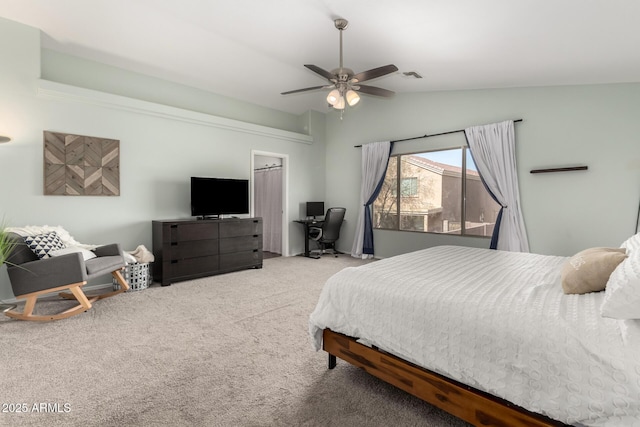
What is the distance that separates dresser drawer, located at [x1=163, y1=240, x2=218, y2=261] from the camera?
409cm

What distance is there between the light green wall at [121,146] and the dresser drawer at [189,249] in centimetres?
61

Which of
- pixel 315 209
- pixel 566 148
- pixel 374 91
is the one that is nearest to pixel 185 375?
pixel 374 91

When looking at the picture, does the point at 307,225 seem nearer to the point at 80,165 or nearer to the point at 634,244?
the point at 80,165

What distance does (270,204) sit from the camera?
6.66 m

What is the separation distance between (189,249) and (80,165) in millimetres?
1701

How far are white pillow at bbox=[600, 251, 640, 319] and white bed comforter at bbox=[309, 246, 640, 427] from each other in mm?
43

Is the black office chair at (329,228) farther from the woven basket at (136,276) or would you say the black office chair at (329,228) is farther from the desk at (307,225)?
the woven basket at (136,276)

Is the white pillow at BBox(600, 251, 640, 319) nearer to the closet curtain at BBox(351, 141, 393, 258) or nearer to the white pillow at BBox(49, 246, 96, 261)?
the white pillow at BBox(49, 246, 96, 261)

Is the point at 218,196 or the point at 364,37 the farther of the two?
the point at 218,196

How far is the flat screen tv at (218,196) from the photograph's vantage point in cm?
457

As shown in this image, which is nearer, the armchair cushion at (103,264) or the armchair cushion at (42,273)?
the armchair cushion at (42,273)

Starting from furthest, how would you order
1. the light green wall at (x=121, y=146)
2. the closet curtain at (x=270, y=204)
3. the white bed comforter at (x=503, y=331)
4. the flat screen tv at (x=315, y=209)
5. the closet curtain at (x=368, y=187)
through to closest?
the closet curtain at (x=270, y=204) < the flat screen tv at (x=315, y=209) < the closet curtain at (x=368, y=187) < the light green wall at (x=121, y=146) < the white bed comforter at (x=503, y=331)

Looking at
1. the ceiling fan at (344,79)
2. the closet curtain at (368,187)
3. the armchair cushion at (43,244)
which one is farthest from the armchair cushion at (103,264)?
the closet curtain at (368,187)

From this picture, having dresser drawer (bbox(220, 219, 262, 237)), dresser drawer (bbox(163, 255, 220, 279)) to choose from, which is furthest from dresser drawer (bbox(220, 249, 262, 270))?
dresser drawer (bbox(220, 219, 262, 237))
